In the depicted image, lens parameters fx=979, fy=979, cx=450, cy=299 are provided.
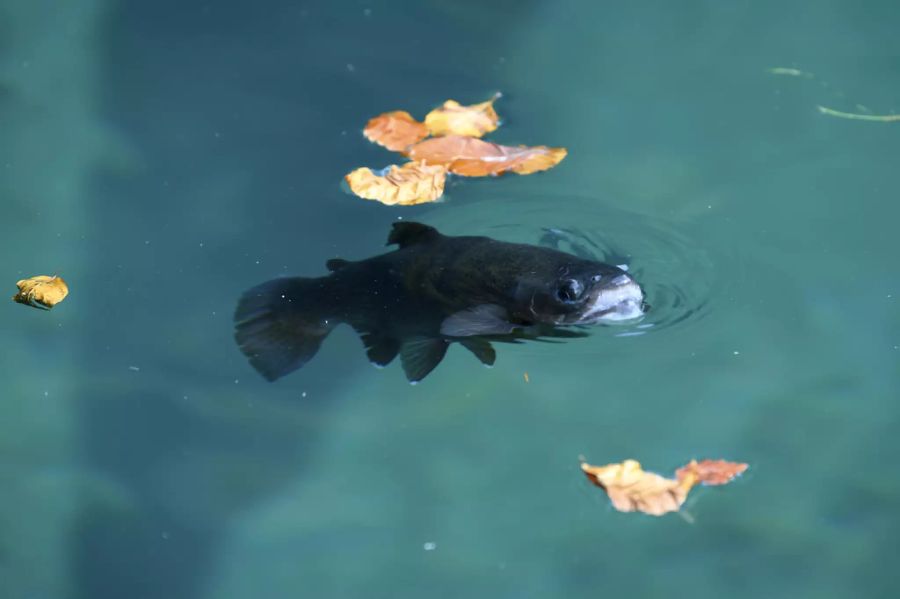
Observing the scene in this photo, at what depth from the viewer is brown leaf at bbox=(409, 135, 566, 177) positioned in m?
4.00

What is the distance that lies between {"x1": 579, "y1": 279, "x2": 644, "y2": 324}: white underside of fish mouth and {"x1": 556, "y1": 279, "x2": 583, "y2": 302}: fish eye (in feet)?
0.24

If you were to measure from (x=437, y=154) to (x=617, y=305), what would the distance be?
112 cm

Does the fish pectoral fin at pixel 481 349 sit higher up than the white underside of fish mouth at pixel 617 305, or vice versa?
the white underside of fish mouth at pixel 617 305

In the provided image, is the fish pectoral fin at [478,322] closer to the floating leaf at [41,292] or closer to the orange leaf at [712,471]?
the orange leaf at [712,471]

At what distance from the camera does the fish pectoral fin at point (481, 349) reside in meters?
3.41

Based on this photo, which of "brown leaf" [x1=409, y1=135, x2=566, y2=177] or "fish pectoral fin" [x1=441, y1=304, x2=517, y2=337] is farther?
"brown leaf" [x1=409, y1=135, x2=566, y2=177]

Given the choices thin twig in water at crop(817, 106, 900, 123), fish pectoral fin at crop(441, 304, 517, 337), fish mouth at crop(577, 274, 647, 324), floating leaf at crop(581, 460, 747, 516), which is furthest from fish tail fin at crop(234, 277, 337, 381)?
thin twig in water at crop(817, 106, 900, 123)

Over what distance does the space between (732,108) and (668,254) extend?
3.38 ft

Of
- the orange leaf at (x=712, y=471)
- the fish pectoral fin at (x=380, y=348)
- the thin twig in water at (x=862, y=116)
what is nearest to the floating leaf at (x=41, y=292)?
the fish pectoral fin at (x=380, y=348)

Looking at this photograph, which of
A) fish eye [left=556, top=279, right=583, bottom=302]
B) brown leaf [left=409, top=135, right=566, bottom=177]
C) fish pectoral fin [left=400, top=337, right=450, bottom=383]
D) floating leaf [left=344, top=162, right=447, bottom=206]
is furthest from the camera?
brown leaf [left=409, top=135, right=566, bottom=177]

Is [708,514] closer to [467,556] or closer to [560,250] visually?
[467,556]

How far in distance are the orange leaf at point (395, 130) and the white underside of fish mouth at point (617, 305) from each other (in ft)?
4.00

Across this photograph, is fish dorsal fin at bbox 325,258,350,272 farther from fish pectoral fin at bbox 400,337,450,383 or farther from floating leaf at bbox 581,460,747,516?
floating leaf at bbox 581,460,747,516

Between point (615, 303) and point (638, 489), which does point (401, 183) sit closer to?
point (615, 303)
